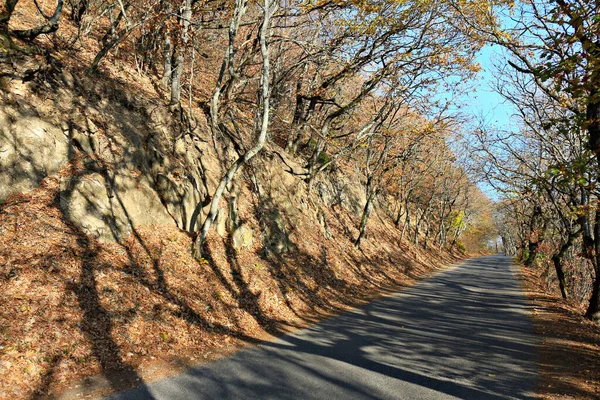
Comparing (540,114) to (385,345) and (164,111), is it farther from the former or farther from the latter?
(164,111)

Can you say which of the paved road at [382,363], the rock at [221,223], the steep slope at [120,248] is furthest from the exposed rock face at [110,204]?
the paved road at [382,363]

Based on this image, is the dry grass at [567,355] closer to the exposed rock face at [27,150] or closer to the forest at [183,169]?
the forest at [183,169]

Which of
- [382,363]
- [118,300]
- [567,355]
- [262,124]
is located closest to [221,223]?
[262,124]

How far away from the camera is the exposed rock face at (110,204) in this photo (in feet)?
30.0

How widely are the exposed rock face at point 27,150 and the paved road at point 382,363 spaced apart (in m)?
5.83

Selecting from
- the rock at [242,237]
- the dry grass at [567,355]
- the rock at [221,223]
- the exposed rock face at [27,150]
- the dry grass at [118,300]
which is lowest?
the dry grass at [567,355]

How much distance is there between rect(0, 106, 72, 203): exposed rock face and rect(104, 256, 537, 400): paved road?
19.1 ft

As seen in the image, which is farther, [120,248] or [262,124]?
[262,124]

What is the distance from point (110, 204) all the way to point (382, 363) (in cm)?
742

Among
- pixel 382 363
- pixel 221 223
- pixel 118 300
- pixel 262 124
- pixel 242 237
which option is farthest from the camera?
pixel 242 237

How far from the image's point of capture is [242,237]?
13305 millimetres

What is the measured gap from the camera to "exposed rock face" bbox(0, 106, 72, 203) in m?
8.62

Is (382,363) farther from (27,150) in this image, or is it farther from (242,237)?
(27,150)

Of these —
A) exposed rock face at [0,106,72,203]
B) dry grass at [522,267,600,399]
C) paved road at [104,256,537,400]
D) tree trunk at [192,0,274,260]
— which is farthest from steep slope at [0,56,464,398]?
dry grass at [522,267,600,399]
